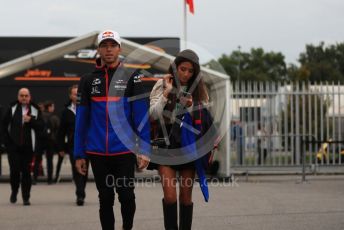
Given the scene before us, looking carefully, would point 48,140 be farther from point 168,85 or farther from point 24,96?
point 168,85

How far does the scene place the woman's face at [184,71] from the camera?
7609mm

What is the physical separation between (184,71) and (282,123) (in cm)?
1455

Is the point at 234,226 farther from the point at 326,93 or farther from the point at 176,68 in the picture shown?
the point at 326,93

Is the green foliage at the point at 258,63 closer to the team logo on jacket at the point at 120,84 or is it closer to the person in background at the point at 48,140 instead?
the person in background at the point at 48,140

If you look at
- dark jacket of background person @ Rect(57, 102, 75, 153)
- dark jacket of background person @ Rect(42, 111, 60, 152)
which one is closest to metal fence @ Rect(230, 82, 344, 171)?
dark jacket of background person @ Rect(42, 111, 60, 152)

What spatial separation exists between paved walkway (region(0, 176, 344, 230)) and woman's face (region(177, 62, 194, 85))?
8.84ft

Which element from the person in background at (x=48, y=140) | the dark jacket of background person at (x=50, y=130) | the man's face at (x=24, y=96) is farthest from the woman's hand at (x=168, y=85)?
the dark jacket of background person at (x=50, y=130)

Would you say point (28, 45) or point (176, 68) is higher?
point (28, 45)

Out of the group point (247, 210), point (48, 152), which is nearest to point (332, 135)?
point (48, 152)

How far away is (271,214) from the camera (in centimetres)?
1119

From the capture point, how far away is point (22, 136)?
13.4 m

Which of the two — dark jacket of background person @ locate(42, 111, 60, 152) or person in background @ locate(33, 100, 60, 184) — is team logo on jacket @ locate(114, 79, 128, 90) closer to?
person in background @ locate(33, 100, 60, 184)

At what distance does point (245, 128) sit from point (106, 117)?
13891 millimetres

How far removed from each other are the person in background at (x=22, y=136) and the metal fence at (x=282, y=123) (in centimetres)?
836
